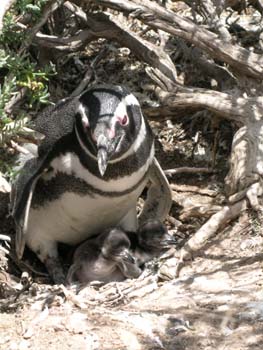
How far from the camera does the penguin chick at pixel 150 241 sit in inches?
171

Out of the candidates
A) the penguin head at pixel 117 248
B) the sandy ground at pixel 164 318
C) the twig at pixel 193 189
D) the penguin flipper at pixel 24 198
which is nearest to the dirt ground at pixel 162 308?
the sandy ground at pixel 164 318

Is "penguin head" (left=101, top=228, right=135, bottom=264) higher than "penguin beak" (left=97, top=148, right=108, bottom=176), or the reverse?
"penguin beak" (left=97, top=148, right=108, bottom=176)

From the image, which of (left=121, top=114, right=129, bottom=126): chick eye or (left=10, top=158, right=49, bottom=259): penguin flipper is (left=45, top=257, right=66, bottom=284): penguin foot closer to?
(left=10, top=158, right=49, bottom=259): penguin flipper

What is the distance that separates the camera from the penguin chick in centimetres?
434

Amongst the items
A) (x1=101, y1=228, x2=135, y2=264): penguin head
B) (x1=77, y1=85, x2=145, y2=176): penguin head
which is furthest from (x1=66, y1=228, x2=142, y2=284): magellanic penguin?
(x1=77, y1=85, x2=145, y2=176): penguin head

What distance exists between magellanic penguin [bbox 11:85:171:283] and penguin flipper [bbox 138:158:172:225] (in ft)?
0.14

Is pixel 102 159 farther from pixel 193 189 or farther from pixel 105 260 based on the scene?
pixel 193 189

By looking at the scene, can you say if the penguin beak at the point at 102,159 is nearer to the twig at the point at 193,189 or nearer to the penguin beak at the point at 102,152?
the penguin beak at the point at 102,152

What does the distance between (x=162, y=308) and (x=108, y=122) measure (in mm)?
961

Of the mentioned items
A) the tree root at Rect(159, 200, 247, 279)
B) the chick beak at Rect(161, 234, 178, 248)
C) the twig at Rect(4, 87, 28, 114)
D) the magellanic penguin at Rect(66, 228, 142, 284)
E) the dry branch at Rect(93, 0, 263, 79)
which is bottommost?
the magellanic penguin at Rect(66, 228, 142, 284)

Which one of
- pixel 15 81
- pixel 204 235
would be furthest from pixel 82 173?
pixel 15 81

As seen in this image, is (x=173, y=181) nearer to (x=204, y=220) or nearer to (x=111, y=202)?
(x=204, y=220)

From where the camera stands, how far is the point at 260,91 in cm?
471

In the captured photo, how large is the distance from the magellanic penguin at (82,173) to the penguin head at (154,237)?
0.54 feet
